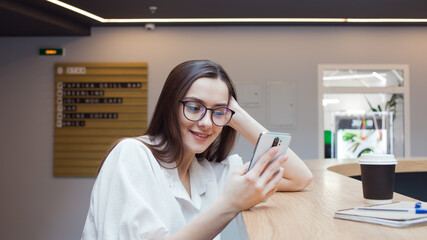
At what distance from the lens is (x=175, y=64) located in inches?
247

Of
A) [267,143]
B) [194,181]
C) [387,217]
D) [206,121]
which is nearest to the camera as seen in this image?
[387,217]

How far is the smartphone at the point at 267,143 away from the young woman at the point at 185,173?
18 mm

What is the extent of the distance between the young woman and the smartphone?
0.02m

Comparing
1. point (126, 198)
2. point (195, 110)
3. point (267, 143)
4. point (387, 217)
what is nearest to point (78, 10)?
point (195, 110)

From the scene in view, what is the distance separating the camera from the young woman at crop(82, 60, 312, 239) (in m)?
1.19

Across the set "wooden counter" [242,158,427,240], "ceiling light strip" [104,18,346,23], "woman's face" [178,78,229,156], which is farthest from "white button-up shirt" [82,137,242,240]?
"ceiling light strip" [104,18,346,23]

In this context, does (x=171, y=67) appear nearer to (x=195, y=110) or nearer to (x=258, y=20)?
(x=258, y=20)

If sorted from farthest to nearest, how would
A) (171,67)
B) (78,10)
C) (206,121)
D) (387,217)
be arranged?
1. (171,67)
2. (78,10)
3. (206,121)
4. (387,217)

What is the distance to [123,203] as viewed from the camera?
1.21 meters

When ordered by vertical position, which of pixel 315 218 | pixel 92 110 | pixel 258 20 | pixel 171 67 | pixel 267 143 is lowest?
pixel 315 218

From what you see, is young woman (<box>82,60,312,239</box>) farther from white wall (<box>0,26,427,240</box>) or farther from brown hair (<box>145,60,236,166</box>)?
white wall (<box>0,26,427,240</box>)

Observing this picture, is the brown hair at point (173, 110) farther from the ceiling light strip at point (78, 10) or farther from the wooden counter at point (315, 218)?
the ceiling light strip at point (78, 10)

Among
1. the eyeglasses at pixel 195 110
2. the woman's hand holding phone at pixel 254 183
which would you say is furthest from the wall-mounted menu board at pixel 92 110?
the woman's hand holding phone at pixel 254 183

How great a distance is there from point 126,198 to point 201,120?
0.33 metres
